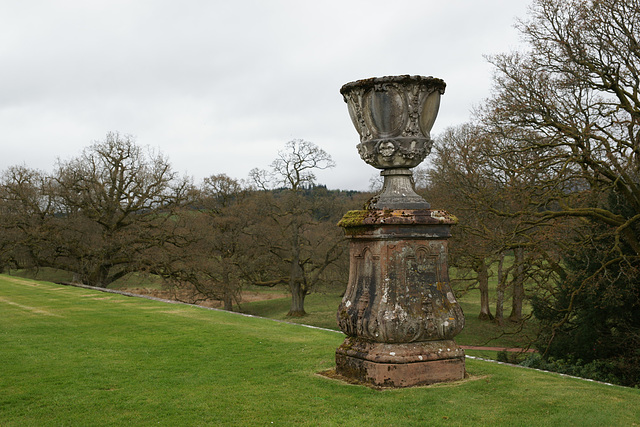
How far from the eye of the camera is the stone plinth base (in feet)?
20.6

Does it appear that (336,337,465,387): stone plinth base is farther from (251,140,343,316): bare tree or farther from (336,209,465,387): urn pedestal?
(251,140,343,316): bare tree

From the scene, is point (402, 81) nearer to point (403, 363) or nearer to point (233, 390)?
point (403, 363)

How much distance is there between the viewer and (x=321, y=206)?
34000 mm

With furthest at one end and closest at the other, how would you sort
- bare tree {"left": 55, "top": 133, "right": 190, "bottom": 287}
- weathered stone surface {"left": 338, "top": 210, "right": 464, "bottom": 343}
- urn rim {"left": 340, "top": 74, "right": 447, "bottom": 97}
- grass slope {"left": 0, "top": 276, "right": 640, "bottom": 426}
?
1. bare tree {"left": 55, "top": 133, "right": 190, "bottom": 287}
2. urn rim {"left": 340, "top": 74, "right": 447, "bottom": 97}
3. weathered stone surface {"left": 338, "top": 210, "right": 464, "bottom": 343}
4. grass slope {"left": 0, "top": 276, "right": 640, "bottom": 426}

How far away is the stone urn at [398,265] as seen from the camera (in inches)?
251

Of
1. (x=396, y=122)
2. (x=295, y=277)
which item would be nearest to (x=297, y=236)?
(x=295, y=277)

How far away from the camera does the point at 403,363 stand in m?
6.28

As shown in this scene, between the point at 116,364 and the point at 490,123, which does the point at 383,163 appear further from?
the point at 490,123

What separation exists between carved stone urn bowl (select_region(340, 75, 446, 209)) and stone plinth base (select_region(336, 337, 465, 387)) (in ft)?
5.57

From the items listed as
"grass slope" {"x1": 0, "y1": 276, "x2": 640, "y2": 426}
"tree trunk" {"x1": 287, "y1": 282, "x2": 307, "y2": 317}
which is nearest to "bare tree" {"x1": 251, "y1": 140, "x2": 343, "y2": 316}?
"tree trunk" {"x1": 287, "y1": 282, "x2": 307, "y2": 317}

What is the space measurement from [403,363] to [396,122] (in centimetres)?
286

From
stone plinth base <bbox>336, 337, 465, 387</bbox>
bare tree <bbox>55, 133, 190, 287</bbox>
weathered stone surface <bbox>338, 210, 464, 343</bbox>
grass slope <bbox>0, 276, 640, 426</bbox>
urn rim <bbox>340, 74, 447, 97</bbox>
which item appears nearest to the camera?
grass slope <bbox>0, 276, 640, 426</bbox>

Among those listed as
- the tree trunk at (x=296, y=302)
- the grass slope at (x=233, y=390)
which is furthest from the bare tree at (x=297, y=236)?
the grass slope at (x=233, y=390)

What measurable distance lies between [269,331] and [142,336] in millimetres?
2555
